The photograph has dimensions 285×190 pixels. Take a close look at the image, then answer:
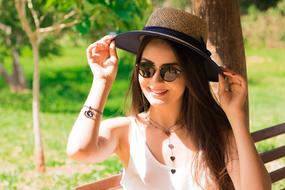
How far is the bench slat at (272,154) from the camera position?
130 inches

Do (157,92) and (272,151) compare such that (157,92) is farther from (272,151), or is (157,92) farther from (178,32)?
(272,151)

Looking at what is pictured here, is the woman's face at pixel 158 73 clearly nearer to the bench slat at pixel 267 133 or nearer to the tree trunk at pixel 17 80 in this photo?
the bench slat at pixel 267 133

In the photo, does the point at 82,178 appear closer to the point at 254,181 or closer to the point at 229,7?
the point at 229,7

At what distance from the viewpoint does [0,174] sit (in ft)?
22.9

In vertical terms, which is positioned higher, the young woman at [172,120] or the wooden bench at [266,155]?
the young woman at [172,120]

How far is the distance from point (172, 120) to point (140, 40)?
0.34 meters

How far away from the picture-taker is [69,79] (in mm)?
17641

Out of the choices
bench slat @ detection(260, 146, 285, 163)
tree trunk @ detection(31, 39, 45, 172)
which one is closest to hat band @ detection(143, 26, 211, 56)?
bench slat @ detection(260, 146, 285, 163)

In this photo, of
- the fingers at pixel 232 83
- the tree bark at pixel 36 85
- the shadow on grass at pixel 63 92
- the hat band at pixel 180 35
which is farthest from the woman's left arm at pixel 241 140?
the shadow on grass at pixel 63 92

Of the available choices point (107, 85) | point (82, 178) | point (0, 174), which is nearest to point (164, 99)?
point (107, 85)

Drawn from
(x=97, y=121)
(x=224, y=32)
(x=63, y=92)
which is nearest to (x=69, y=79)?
(x=63, y=92)

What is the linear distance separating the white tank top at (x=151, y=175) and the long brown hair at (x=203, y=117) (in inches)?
1.9

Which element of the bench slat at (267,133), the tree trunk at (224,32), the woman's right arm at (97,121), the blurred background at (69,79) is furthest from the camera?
the blurred background at (69,79)

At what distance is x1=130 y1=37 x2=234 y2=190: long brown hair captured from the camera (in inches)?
91.0
